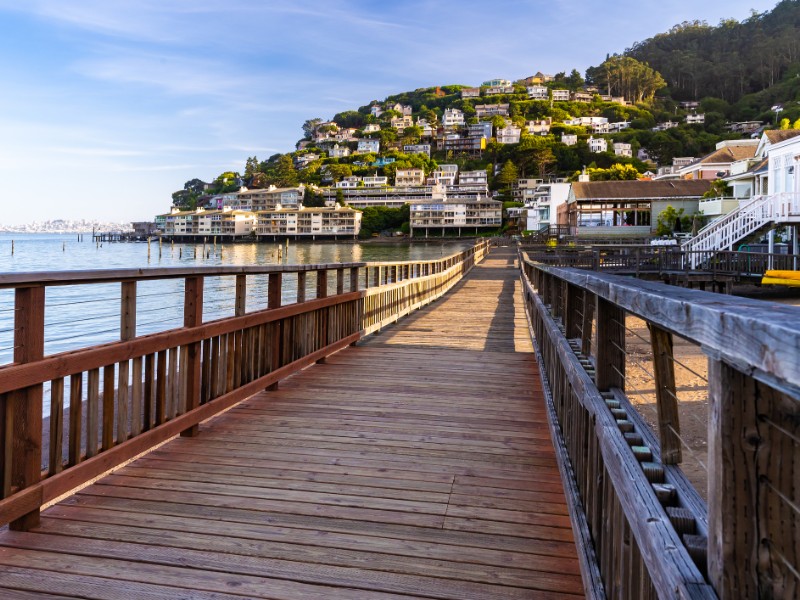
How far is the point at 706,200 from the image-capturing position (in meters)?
44.0

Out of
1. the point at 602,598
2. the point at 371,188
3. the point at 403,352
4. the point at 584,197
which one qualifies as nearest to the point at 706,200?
the point at 584,197

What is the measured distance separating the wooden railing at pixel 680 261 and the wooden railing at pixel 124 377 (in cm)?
2080

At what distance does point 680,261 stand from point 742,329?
30740 millimetres

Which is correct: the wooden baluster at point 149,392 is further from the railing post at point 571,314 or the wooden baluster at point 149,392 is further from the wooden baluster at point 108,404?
the railing post at point 571,314

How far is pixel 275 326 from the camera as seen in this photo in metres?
5.75

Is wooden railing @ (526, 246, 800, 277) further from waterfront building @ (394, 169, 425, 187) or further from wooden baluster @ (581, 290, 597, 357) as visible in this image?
waterfront building @ (394, 169, 425, 187)

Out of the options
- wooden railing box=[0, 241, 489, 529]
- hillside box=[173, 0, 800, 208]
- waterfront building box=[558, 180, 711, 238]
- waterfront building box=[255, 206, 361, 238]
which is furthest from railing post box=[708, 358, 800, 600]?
waterfront building box=[255, 206, 361, 238]

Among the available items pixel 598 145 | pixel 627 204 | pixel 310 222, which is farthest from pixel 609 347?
pixel 598 145

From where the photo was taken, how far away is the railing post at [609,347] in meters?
2.66

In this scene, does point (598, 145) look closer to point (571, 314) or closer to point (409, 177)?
point (409, 177)

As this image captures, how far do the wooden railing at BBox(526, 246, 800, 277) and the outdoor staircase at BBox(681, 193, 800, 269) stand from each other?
0.50 m

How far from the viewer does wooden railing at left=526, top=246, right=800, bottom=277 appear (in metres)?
25.7

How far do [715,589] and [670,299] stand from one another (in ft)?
1.99

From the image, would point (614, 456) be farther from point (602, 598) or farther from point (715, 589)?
point (715, 589)
